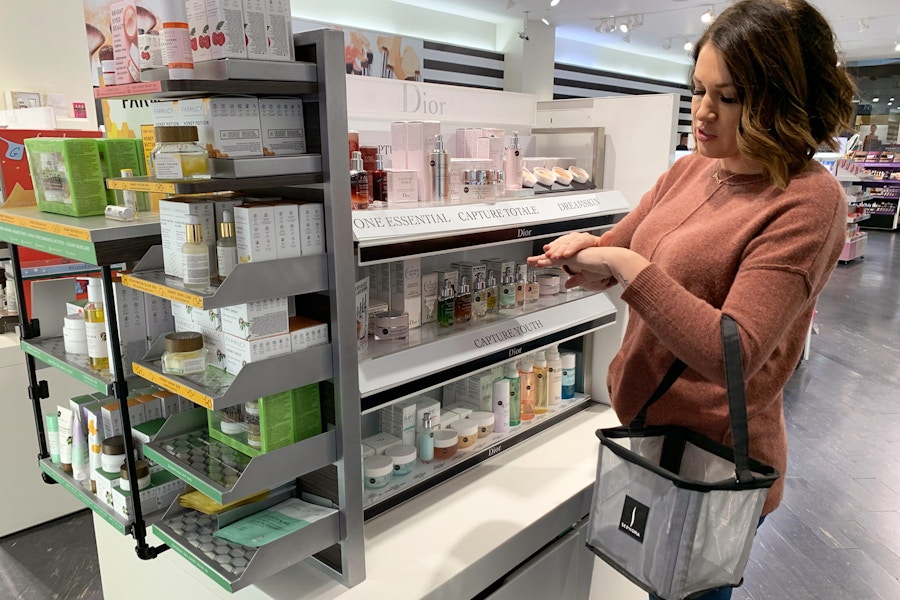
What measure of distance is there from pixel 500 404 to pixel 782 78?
5.25ft

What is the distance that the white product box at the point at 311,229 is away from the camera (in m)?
1.47

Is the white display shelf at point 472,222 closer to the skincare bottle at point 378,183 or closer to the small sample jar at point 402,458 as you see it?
the skincare bottle at point 378,183

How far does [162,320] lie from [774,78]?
157cm

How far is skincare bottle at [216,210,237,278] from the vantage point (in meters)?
1.43

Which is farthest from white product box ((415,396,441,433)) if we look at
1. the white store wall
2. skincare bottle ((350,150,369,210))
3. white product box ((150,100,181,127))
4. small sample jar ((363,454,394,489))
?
the white store wall

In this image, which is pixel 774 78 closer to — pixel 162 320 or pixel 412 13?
pixel 162 320

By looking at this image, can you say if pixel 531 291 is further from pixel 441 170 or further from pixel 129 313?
pixel 129 313

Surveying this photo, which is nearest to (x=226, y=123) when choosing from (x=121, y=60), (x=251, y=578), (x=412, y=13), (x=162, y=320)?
(x=121, y=60)

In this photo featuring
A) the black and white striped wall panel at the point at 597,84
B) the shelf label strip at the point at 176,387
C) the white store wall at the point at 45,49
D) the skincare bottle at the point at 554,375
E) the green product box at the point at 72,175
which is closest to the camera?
the shelf label strip at the point at 176,387

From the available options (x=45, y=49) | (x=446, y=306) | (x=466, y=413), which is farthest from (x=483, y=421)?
(x=45, y=49)

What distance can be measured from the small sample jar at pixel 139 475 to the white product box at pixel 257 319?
51cm

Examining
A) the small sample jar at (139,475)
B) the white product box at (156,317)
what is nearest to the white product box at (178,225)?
the white product box at (156,317)

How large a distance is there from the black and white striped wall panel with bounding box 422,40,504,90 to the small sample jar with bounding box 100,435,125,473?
6.58m

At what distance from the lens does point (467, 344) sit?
6.88ft
